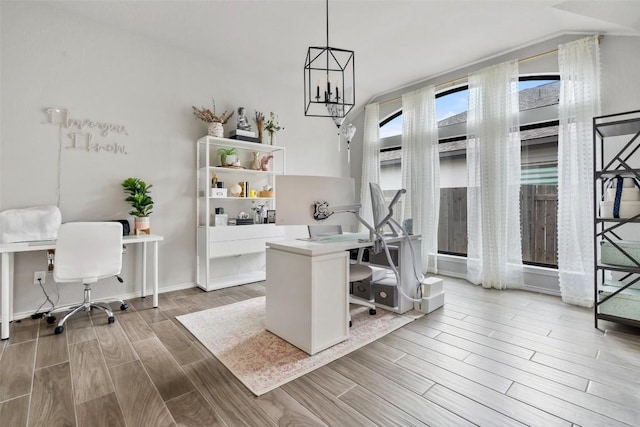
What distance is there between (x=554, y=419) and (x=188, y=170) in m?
3.98

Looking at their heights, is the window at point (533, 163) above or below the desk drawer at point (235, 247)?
above

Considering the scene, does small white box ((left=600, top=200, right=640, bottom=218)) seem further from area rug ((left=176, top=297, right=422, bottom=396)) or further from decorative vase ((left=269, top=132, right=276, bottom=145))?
decorative vase ((left=269, top=132, right=276, bottom=145))

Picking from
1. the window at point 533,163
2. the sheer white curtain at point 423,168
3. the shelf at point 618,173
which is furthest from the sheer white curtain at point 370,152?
the shelf at point 618,173

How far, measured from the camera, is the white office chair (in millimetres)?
2377

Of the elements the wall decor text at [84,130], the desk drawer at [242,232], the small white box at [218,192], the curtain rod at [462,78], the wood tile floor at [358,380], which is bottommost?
the wood tile floor at [358,380]

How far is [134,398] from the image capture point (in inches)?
62.3

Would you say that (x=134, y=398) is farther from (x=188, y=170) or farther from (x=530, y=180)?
(x=530, y=180)

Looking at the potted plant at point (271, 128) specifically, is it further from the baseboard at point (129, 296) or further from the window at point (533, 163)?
the window at point (533, 163)

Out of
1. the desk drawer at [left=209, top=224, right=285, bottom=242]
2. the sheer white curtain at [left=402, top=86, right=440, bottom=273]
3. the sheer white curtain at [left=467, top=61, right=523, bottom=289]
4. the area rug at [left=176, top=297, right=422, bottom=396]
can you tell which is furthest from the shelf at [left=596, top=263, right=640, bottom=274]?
the desk drawer at [left=209, top=224, right=285, bottom=242]

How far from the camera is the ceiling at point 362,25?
2.80 meters

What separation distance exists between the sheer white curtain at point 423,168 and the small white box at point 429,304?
58.2 inches

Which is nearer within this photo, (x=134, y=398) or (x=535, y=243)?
(x=134, y=398)

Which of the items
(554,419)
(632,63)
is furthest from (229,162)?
(632,63)

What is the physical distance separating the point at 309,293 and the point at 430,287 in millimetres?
1513
